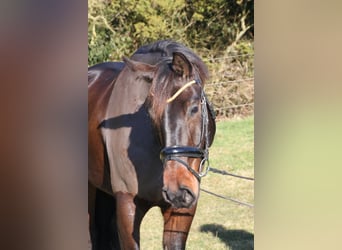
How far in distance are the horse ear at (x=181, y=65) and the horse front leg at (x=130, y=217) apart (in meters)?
0.51

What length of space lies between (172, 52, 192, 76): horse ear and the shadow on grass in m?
0.75

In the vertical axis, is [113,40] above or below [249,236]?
above

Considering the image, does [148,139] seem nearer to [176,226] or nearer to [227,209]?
[176,226]

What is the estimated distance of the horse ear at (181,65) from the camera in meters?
1.85

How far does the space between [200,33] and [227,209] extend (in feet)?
2.40

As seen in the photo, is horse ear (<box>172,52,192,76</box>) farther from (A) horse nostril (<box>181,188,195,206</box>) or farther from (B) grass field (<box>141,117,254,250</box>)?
(B) grass field (<box>141,117,254,250</box>)

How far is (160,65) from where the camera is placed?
1.90 meters

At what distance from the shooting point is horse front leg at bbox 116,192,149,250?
2089 mm

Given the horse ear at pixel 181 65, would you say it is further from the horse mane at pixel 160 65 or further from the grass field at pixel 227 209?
the grass field at pixel 227 209

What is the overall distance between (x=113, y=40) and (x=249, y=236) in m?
0.96
